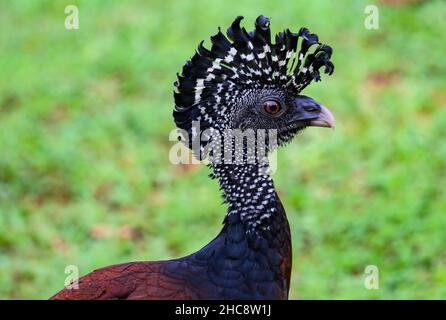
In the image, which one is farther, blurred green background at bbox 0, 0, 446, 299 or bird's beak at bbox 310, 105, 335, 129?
blurred green background at bbox 0, 0, 446, 299

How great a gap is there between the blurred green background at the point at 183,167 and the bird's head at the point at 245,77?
218 cm

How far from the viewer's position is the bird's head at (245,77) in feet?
13.2

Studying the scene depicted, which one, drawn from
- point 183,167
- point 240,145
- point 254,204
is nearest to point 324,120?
point 240,145

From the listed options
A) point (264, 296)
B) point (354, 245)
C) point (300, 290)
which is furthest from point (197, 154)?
point (354, 245)

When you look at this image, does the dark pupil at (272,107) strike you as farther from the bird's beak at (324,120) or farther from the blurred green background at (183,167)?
the blurred green background at (183,167)

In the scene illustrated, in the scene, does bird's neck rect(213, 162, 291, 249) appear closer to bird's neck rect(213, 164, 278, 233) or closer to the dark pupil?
bird's neck rect(213, 164, 278, 233)

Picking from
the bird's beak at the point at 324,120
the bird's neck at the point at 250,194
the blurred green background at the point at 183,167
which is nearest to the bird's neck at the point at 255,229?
the bird's neck at the point at 250,194

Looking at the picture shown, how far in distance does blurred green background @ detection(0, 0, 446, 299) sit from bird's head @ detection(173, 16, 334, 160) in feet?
7.16

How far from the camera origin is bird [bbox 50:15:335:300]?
391 centimetres

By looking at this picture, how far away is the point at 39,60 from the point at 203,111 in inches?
224

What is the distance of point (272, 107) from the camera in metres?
4.20

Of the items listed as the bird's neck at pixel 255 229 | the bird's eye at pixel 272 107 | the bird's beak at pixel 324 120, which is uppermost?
the bird's eye at pixel 272 107

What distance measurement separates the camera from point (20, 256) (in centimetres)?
651

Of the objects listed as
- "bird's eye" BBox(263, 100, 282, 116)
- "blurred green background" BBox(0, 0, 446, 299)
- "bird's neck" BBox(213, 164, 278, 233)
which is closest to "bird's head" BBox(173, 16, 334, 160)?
"bird's eye" BBox(263, 100, 282, 116)
